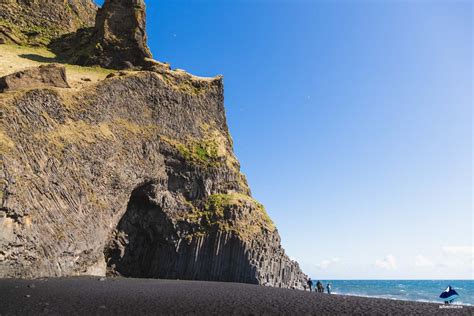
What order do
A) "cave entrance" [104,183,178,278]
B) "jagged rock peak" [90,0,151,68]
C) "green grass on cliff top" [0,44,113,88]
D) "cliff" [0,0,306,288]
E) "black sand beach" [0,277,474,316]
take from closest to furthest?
1. "black sand beach" [0,277,474,316]
2. "cliff" [0,0,306,288]
3. "cave entrance" [104,183,178,278]
4. "green grass on cliff top" [0,44,113,88]
5. "jagged rock peak" [90,0,151,68]

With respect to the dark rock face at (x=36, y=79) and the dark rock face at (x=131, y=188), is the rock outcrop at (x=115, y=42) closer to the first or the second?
the dark rock face at (x=131, y=188)

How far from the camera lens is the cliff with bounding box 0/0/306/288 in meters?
30.7

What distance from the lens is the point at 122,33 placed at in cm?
6003

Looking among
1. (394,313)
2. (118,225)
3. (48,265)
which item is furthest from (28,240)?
(394,313)

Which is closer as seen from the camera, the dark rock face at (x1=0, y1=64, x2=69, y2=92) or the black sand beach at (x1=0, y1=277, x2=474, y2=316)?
the black sand beach at (x1=0, y1=277, x2=474, y2=316)

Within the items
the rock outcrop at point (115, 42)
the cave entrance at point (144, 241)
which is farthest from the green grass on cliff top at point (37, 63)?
the cave entrance at point (144, 241)

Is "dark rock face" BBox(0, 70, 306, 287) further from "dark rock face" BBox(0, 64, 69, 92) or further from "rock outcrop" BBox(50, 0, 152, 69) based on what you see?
"rock outcrop" BBox(50, 0, 152, 69)

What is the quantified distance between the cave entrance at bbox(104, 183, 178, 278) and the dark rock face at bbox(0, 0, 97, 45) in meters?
34.1

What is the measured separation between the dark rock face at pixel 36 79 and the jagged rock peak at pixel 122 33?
19.6 meters

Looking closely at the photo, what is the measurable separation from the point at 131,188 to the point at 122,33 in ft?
99.2

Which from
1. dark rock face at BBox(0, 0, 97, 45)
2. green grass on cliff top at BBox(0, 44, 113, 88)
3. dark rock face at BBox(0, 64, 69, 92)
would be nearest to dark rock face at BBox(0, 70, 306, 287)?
dark rock face at BBox(0, 64, 69, 92)

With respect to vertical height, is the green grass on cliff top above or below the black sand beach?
above

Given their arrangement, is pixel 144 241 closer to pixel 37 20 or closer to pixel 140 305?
pixel 140 305

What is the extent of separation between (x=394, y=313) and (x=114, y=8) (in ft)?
190
